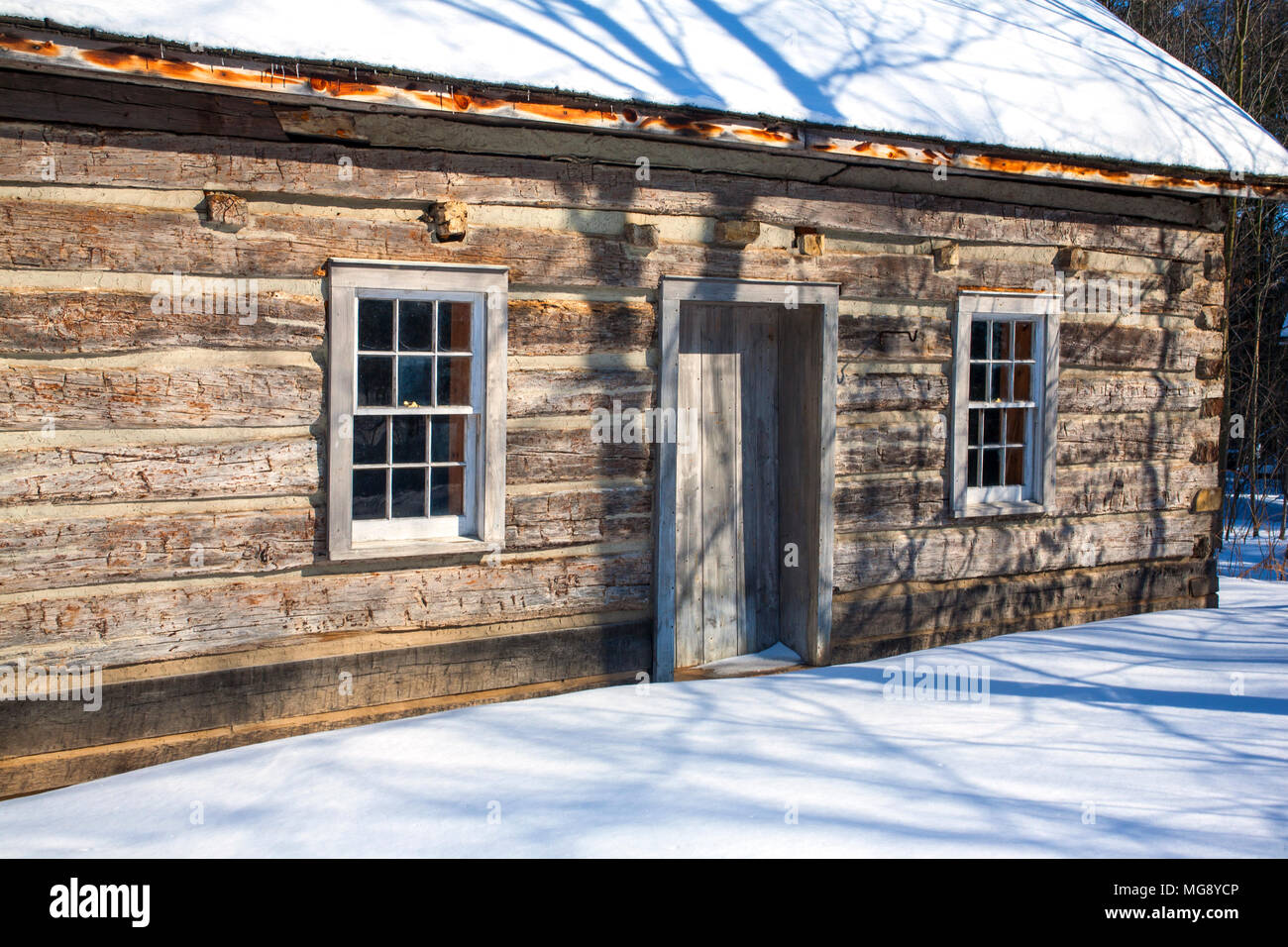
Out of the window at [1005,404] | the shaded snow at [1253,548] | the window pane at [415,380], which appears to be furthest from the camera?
the shaded snow at [1253,548]

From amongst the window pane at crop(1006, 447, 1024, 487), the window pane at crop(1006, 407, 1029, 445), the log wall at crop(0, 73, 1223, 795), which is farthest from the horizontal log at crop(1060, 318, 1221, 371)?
the window pane at crop(1006, 447, 1024, 487)

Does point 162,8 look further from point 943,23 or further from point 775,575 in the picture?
point 943,23

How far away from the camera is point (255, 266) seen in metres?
A: 5.15

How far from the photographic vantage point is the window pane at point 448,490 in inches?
230

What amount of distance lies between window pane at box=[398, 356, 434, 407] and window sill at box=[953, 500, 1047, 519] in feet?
12.9

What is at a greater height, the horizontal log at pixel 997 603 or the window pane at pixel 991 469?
the window pane at pixel 991 469

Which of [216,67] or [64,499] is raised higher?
[216,67]

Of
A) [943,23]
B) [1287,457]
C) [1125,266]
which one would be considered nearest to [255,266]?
[943,23]

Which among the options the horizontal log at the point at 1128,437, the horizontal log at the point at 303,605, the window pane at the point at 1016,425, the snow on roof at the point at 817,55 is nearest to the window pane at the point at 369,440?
the horizontal log at the point at 303,605

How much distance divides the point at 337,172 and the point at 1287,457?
13.3 meters

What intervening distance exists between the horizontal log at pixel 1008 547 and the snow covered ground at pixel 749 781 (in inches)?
38.8

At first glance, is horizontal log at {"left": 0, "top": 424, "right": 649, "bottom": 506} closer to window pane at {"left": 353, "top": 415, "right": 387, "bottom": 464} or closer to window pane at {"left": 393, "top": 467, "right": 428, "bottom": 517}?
window pane at {"left": 353, "top": 415, "right": 387, "bottom": 464}

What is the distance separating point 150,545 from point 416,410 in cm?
149

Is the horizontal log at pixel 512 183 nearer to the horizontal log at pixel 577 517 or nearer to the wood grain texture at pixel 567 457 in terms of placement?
the wood grain texture at pixel 567 457
